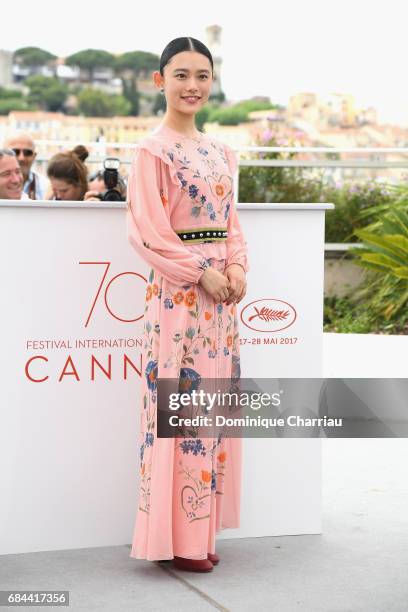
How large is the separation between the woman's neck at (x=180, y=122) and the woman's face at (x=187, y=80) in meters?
0.03

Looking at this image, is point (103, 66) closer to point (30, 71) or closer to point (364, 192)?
point (30, 71)

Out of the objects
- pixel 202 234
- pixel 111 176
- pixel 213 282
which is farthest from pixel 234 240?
pixel 111 176

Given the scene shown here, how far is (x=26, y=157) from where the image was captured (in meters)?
6.34

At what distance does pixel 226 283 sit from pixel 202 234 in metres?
0.19

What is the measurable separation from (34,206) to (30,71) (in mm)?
125457

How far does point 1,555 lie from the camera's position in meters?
3.84

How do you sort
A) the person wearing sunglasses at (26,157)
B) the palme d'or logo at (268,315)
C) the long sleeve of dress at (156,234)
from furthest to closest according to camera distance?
1. the person wearing sunglasses at (26,157)
2. the palme d'or logo at (268,315)
3. the long sleeve of dress at (156,234)

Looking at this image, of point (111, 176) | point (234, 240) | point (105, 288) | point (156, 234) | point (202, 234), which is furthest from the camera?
point (111, 176)

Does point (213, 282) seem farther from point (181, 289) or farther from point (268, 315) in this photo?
point (268, 315)

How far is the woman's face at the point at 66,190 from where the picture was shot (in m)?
5.44

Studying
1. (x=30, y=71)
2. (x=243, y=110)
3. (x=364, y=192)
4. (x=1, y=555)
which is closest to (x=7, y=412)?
(x=1, y=555)

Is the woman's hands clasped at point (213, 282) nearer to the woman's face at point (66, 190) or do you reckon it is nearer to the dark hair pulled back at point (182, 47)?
the dark hair pulled back at point (182, 47)

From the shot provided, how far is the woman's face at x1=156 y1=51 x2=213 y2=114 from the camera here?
12.0 feet

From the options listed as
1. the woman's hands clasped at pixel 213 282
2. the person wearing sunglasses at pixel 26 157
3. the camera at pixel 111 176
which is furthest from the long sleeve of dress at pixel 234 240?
the person wearing sunglasses at pixel 26 157
